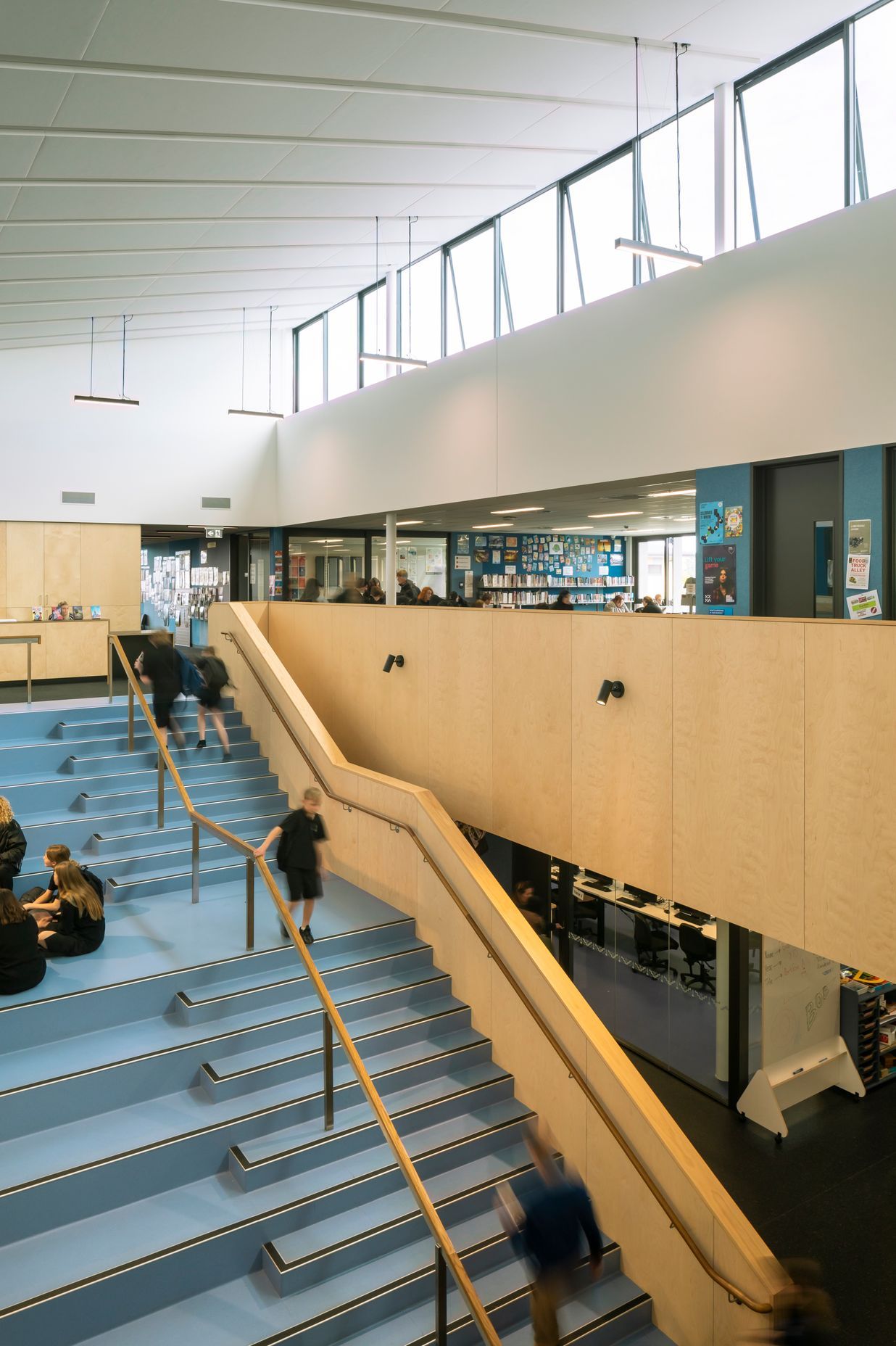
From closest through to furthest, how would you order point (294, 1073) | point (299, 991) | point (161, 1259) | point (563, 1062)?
point (161, 1259)
point (294, 1073)
point (563, 1062)
point (299, 991)

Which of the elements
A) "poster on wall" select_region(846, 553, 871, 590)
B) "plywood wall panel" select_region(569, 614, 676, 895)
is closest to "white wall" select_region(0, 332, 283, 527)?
"plywood wall panel" select_region(569, 614, 676, 895)

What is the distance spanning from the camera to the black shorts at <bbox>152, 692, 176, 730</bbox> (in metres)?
8.74

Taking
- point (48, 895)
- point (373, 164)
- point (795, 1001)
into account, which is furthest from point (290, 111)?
point (795, 1001)

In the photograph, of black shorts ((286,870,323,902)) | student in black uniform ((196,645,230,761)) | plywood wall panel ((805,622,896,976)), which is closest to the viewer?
plywood wall panel ((805,622,896,976))

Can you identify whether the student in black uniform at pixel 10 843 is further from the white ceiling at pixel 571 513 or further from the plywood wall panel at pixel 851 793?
the white ceiling at pixel 571 513

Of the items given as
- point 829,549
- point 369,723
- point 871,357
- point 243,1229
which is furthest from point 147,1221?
point 871,357

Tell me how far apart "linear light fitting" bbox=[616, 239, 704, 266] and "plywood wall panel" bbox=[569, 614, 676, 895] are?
2.78 meters

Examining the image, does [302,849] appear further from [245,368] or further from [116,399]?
[245,368]

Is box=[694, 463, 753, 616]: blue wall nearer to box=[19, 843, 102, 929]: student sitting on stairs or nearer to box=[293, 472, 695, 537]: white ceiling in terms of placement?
box=[293, 472, 695, 537]: white ceiling

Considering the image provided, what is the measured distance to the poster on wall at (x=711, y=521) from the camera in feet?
27.0

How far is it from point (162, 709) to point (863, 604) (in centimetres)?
631

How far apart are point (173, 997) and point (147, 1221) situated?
158 cm

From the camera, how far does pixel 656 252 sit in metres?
6.91

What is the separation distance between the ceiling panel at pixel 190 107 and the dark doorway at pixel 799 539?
4638 mm
